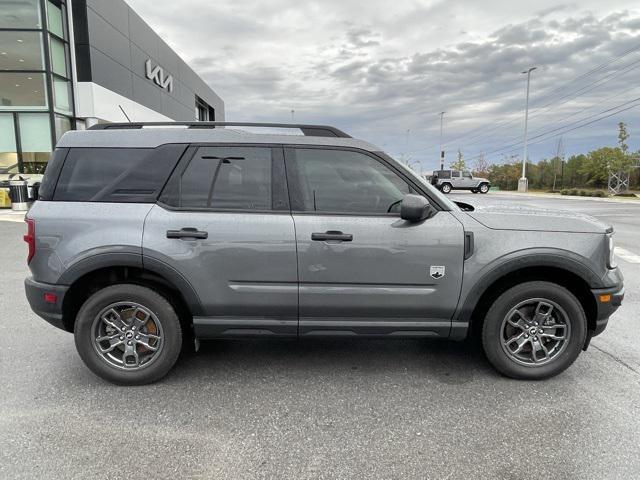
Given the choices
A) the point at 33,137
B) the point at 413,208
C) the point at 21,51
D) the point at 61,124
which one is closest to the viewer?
the point at 413,208

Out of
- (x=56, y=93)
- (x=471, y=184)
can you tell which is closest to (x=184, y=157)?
(x=56, y=93)

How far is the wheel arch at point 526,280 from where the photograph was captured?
3.19m

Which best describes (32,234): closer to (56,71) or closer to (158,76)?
(56,71)

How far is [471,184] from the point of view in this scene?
37812 mm

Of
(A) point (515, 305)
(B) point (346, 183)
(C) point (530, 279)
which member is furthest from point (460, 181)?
(B) point (346, 183)

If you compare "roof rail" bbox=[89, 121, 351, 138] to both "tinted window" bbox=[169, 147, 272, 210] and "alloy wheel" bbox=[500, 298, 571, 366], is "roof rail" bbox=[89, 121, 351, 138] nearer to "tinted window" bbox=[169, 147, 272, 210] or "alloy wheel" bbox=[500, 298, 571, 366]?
"tinted window" bbox=[169, 147, 272, 210]

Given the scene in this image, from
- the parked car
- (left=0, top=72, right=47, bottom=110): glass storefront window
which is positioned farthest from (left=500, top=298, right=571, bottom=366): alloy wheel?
the parked car

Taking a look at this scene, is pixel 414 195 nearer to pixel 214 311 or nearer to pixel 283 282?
pixel 283 282

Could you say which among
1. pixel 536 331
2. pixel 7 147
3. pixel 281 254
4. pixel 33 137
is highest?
pixel 33 137

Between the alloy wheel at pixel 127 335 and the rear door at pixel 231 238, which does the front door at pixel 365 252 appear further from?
the alloy wheel at pixel 127 335

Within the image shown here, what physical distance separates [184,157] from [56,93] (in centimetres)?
1816

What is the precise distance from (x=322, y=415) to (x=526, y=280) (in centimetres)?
184

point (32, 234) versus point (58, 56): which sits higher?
point (58, 56)

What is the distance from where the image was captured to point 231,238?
314 centimetres
